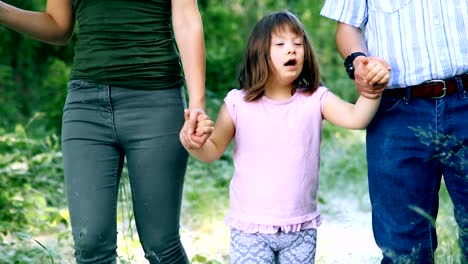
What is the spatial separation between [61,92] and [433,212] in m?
4.66

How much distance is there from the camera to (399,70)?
10.3 feet

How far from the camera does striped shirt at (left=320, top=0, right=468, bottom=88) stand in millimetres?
3102

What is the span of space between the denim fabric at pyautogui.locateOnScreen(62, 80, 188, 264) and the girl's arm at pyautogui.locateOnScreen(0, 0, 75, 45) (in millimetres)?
370

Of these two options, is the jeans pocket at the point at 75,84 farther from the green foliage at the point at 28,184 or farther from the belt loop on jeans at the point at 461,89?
the green foliage at the point at 28,184

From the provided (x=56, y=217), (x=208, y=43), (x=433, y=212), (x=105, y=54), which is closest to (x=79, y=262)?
(x=105, y=54)

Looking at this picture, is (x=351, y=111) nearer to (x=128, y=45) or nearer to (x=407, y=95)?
(x=407, y=95)

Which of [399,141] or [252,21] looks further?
[252,21]

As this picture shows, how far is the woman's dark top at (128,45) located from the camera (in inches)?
129

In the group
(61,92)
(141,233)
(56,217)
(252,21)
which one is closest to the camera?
(141,233)

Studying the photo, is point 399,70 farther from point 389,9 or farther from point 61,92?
point 61,92

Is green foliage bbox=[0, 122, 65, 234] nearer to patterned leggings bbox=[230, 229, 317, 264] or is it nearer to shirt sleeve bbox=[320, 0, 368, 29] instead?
patterned leggings bbox=[230, 229, 317, 264]

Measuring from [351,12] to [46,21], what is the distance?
126 centimetres

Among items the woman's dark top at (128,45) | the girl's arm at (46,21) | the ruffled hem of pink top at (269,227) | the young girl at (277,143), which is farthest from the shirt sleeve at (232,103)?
the girl's arm at (46,21)

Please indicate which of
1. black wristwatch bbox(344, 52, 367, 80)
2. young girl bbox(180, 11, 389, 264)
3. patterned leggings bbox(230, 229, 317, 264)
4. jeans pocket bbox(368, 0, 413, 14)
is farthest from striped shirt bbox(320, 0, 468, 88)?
patterned leggings bbox(230, 229, 317, 264)
